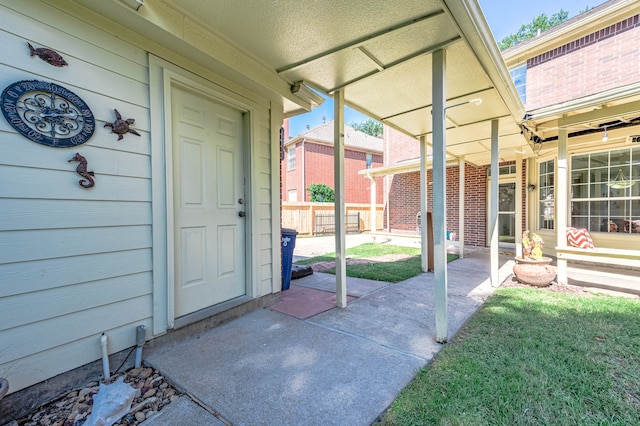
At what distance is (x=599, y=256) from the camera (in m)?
4.18

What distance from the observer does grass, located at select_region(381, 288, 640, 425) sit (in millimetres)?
1646

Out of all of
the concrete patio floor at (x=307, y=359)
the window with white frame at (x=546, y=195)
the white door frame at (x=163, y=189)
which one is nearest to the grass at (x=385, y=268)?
the concrete patio floor at (x=307, y=359)

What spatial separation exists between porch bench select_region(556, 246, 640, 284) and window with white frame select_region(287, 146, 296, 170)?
15393 millimetres

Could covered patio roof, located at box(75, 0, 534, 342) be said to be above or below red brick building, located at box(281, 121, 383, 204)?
below

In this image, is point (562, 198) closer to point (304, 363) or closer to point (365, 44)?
point (365, 44)

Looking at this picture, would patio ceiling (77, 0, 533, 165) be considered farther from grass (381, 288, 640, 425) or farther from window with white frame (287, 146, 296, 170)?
window with white frame (287, 146, 296, 170)

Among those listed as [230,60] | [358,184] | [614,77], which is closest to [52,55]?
[230,60]

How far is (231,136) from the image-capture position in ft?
10.4

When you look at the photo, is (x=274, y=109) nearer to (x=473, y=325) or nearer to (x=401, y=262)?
(x=473, y=325)

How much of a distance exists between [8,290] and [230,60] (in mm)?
2422

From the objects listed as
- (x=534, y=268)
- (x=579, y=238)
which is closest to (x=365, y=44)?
(x=534, y=268)

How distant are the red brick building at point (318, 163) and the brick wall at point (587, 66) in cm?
934

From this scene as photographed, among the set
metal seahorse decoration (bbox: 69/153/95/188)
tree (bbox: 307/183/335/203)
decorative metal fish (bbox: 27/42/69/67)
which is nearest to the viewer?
decorative metal fish (bbox: 27/42/69/67)

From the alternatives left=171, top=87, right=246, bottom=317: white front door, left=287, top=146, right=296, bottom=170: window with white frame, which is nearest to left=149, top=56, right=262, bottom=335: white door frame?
left=171, top=87, right=246, bottom=317: white front door
